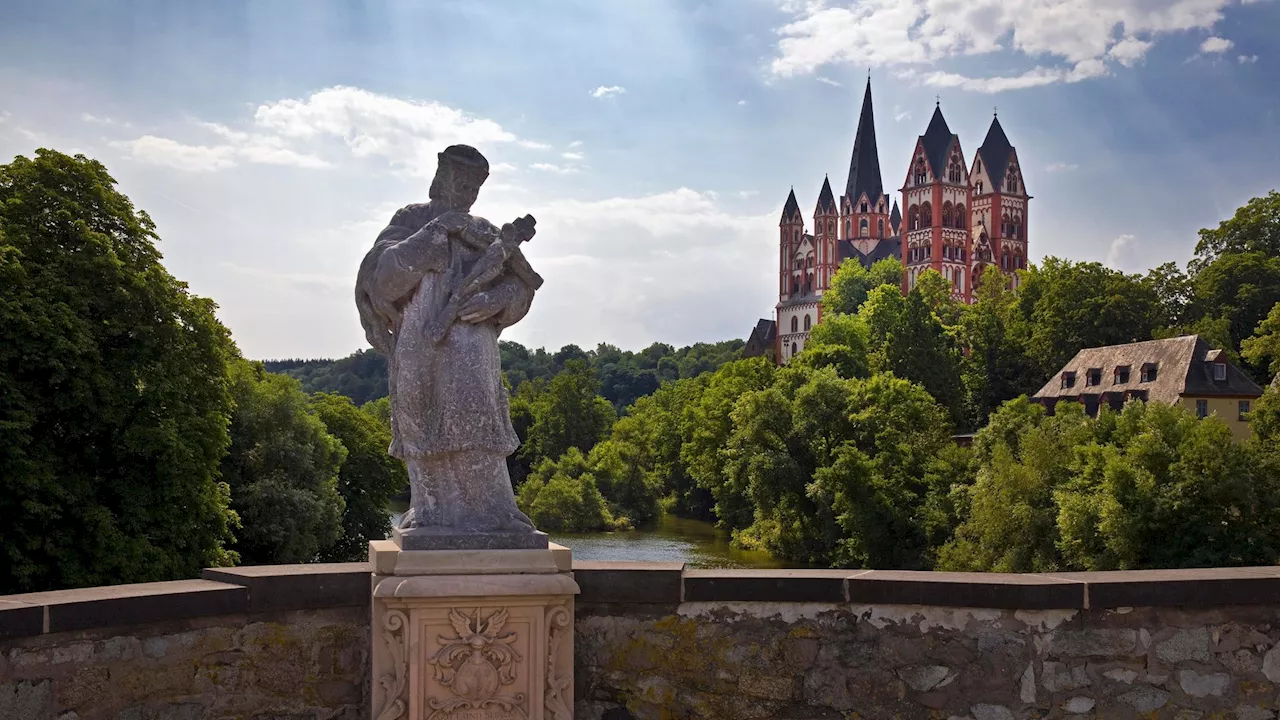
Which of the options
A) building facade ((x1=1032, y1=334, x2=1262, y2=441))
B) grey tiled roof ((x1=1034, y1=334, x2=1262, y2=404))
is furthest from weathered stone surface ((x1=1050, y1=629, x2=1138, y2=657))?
grey tiled roof ((x1=1034, y1=334, x2=1262, y2=404))

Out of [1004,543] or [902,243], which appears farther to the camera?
[902,243]

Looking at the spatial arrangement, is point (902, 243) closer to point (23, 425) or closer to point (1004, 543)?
point (1004, 543)

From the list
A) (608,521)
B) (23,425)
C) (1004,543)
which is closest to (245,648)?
(23,425)

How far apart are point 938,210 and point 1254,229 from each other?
57.2 metres

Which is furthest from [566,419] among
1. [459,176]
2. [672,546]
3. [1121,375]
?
[459,176]

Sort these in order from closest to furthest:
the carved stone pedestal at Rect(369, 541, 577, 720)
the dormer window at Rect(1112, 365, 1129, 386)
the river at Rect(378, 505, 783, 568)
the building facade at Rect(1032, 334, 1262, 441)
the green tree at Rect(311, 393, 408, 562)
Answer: the carved stone pedestal at Rect(369, 541, 577, 720), the green tree at Rect(311, 393, 408, 562), the river at Rect(378, 505, 783, 568), the building facade at Rect(1032, 334, 1262, 441), the dormer window at Rect(1112, 365, 1129, 386)

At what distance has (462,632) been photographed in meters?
5.30

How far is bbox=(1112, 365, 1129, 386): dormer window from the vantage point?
48.1 meters

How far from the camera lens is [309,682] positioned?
5770 mm

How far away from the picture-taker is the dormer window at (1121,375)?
4809cm

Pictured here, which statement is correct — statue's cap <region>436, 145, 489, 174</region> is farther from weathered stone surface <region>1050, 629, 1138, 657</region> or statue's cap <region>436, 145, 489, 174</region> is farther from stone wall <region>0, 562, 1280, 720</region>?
weathered stone surface <region>1050, 629, 1138, 657</region>

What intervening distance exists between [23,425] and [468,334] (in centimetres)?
1287

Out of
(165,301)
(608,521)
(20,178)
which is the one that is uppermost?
(20,178)

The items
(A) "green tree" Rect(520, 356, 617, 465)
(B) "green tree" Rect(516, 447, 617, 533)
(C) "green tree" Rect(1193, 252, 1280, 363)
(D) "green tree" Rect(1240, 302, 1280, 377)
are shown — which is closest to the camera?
(D) "green tree" Rect(1240, 302, 1280, 377)
